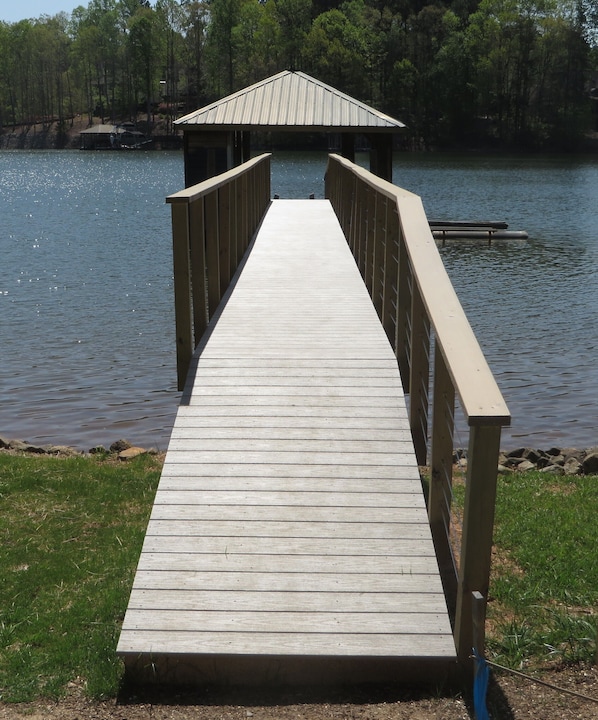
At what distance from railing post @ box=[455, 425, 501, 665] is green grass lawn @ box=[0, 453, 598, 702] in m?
0.48

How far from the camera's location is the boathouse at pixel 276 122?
21984 millimetres

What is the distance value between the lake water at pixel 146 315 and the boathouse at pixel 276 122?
2794 millimetres

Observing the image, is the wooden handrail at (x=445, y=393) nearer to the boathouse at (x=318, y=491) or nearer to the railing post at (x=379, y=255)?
the boathouse at (x=318, y=491)

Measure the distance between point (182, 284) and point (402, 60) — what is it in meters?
101

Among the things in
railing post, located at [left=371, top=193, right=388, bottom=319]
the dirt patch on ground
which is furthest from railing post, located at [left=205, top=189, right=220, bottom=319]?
the dirt patch on ground

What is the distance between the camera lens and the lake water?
1060cm

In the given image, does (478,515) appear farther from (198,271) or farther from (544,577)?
(198,271)

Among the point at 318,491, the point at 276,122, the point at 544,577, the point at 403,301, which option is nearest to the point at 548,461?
the point at 403,301

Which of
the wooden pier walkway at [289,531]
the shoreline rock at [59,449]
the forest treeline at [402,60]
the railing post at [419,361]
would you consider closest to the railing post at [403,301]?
the wooden pier walkway at [289,531]

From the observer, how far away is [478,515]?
342 cm

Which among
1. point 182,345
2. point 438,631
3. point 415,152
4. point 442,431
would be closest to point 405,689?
point 438,631

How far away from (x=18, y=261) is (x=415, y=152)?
75.5 metres

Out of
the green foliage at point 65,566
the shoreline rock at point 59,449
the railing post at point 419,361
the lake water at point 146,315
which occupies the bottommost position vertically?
the lake water at point 146,315

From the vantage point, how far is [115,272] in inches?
875
